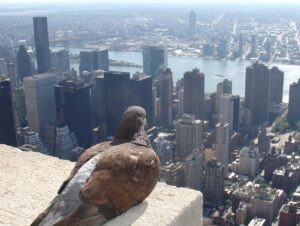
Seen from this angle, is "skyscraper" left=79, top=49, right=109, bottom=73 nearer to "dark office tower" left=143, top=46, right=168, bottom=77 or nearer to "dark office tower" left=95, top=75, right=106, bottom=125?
"dark office tower" left=143, top=46, right=168, bottom=77

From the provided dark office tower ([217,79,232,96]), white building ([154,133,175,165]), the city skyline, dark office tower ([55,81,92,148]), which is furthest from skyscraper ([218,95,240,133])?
dark office tower ([55,81,92,148])

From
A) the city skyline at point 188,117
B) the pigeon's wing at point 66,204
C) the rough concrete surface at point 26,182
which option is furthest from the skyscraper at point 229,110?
the pigeon's wing at point 66,204

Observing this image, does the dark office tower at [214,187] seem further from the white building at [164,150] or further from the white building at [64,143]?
the white building at [64,143]

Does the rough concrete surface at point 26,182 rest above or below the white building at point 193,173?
above

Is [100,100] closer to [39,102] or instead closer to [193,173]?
[39,102]

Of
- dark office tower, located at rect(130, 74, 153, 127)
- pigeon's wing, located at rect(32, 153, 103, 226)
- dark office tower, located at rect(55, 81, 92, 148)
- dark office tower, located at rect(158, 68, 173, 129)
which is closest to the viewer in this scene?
pigeon's wing, located at rect(32, 153, 103, 226)

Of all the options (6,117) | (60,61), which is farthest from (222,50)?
(6,117)
